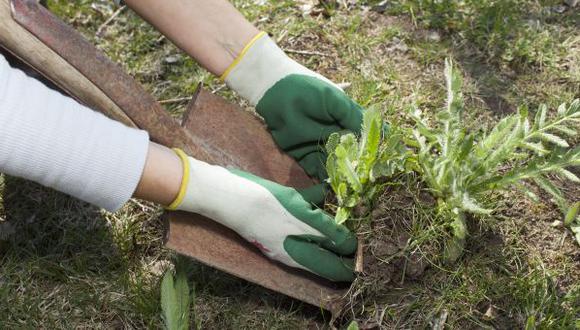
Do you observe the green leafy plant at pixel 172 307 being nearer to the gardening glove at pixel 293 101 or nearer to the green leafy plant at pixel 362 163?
the green leafy plant at pixel 362 163

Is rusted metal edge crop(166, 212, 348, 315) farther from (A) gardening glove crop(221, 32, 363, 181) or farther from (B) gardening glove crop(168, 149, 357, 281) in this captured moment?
(A) gardening glove crop(221, 32, 363, 181)

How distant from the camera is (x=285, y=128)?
2129 millimetres

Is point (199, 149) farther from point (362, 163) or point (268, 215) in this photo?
point (362, 163)

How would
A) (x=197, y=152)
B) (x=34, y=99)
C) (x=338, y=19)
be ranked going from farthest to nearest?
(x=338, y=19)
(x=197, y=152)
(x=34, y=99)

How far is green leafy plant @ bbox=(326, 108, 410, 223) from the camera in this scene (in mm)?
1800

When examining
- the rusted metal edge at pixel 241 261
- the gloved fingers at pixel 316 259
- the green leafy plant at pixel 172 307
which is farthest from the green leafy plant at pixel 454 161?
the green leafy plant at pixel 172 307

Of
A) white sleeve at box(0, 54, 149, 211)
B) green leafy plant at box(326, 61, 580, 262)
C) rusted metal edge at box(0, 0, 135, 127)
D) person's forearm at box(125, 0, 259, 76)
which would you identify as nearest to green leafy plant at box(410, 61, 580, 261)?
green leafy plant at box(326, 61, 580, 262)

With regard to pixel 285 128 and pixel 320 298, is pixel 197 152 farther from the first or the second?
pixel 320 298

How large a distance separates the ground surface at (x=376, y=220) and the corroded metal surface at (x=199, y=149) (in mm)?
140

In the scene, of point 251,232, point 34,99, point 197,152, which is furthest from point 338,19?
point 34,99

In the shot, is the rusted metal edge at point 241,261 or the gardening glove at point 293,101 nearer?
the rusted metal edge at point 241,261

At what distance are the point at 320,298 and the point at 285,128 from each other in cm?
58

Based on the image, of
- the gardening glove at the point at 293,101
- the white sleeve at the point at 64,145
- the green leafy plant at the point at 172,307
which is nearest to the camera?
the white sleeve at the point at 64,145

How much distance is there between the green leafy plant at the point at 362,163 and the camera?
1.80m
